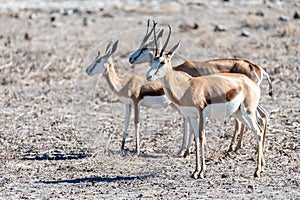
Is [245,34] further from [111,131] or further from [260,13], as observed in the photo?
[111,131]

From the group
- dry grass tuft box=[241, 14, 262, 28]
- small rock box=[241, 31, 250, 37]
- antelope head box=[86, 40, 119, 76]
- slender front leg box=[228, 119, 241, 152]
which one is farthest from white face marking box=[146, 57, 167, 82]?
dry grass tuft box=[241, 14, 262, 28]

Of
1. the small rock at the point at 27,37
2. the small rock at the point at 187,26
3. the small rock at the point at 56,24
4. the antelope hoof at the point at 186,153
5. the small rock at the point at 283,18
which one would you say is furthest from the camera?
the small rock at the point at 283,18

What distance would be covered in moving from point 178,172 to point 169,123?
3.10 m

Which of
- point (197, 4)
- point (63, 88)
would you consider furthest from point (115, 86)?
point (197, 4)

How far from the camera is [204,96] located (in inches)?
341

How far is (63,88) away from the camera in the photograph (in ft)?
52.0

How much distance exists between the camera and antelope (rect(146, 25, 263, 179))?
28.3 feet

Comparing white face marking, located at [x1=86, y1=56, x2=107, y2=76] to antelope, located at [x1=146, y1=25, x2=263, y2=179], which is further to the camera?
white face marking, located at [x1=86, y1=56, x2=107, y2=76]

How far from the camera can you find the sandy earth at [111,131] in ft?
27.7

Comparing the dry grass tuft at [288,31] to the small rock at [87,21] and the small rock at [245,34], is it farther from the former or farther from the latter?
the small rock at [87,21]

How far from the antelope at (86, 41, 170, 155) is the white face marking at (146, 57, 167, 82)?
1.45 metres

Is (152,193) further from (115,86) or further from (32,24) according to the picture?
(32,24)

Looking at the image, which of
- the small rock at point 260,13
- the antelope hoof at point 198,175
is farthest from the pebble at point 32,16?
the antelope hoof at point 198,175

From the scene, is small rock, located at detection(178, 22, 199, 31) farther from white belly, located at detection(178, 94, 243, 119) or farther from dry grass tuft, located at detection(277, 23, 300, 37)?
white belly, located at detection(178, 94, 243, 119)
